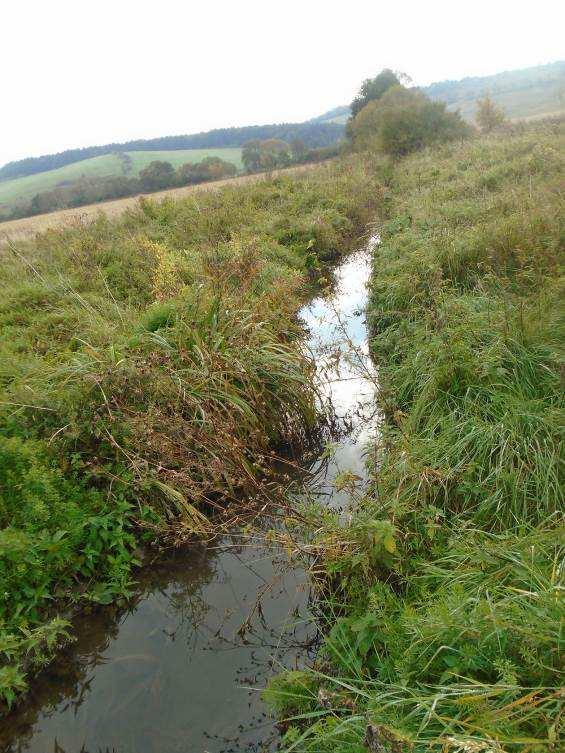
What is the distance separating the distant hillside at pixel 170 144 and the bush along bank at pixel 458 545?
7723 cm

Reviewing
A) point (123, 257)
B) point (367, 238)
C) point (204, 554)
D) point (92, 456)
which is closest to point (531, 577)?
point (204, 554)

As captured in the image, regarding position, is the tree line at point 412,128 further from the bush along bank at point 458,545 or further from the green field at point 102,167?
the green field at point 102,167

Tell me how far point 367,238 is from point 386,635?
40.2 feet

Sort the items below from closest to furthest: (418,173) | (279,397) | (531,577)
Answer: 1. (531,577)
2. (279,397)
3. (418,173)

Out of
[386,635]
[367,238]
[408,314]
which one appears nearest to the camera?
[386,635]

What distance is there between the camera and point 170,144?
80.6 m

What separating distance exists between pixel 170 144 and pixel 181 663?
3524 inches

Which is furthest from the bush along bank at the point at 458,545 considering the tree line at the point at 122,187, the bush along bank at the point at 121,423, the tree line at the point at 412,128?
the tree line at the point at 122,187

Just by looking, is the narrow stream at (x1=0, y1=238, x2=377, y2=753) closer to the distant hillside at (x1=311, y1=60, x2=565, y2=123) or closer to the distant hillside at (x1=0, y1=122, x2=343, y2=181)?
the distant hillside at (x1=311, y1=60, x2=565, y2=123)

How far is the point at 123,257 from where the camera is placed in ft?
31.6

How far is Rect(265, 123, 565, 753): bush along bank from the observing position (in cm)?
198

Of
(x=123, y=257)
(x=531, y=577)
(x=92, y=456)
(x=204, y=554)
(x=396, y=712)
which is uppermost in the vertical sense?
(x=123, y=257)

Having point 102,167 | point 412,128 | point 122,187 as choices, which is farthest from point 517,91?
point 122,187

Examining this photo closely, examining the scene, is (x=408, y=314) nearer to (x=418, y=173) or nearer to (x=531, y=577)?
(x=531, y=577)
